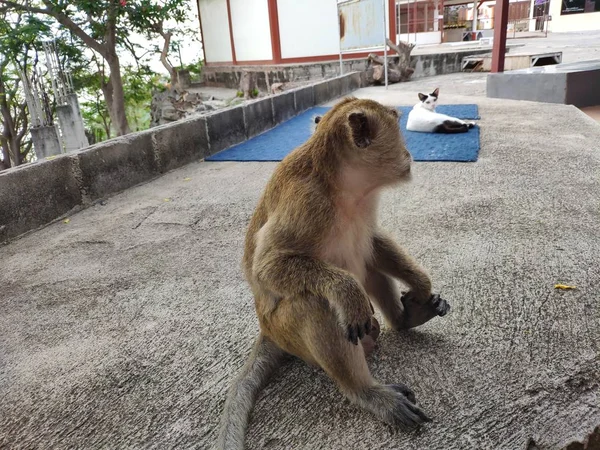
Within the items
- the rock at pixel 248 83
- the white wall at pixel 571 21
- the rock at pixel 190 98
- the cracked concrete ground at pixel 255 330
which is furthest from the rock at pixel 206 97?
the white wall at pixel 571 21

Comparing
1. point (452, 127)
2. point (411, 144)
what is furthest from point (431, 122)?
point (411, 144)

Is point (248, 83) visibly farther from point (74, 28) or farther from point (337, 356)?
point (337, 356)

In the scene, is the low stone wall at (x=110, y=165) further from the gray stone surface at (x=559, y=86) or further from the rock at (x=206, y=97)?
the rock at (x=206, y=97)

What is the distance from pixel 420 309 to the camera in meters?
2.12

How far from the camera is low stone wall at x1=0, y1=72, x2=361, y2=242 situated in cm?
407

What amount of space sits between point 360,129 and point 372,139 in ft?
0.25

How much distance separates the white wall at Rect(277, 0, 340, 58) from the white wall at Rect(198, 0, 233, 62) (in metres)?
3.95

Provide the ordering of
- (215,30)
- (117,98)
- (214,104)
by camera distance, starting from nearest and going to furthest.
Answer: (117,98), (214,104), (215,30)

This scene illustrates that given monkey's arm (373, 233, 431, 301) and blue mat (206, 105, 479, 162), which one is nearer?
monkey's arm (373, 233, 431, 301)

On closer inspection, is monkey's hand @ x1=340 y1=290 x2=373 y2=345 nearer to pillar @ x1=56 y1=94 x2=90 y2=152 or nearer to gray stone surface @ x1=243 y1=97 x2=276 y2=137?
gray stone surface @ x1=243 y1=97 x2=276 y2=137

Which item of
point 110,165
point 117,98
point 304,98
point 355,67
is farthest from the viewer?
point 355,67

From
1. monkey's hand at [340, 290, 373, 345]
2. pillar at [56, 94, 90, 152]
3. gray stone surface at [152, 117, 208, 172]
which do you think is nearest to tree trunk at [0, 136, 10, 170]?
pillar at [56, 94, 90, 152]

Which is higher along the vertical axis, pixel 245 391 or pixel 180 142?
pixel 180 142

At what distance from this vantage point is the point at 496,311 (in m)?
2.37
